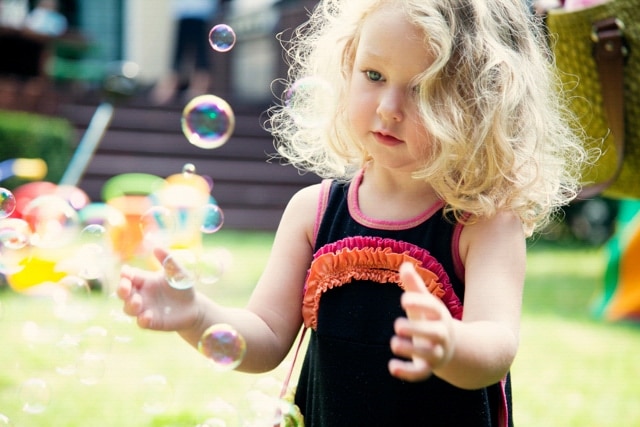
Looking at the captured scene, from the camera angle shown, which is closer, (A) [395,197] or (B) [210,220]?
(A) [395,197]

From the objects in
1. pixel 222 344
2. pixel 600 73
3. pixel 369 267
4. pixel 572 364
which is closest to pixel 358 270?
pixel 369 267

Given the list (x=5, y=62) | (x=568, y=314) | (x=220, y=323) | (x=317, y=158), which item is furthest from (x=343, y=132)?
(x=5, y=62)

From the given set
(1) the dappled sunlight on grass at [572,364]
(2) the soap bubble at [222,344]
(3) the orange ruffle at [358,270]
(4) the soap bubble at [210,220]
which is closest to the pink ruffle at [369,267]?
(3) the orange ruffle at [358,270]

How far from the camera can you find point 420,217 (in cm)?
156

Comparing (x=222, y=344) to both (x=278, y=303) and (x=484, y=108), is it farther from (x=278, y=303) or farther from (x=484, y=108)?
(x=484, y=108)

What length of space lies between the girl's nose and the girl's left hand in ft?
1.01

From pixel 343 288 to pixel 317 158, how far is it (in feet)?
1.22

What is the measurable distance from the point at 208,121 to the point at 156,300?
0.93 metres

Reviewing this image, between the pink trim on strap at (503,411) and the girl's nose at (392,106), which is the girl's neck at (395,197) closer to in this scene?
the girl's nose at (392,106)

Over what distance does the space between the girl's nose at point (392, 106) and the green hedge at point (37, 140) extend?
580 cm

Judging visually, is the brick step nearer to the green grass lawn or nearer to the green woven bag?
the green grass lawn

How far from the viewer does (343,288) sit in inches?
61.3

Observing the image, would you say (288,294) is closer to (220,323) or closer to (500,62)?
(220,323)

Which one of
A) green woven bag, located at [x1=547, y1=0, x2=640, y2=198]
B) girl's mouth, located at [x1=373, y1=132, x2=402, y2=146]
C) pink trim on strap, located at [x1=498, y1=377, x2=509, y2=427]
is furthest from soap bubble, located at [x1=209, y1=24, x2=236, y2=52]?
pink trim on strap, located at [x1=498, y1=377, x2=509, y2=427]
